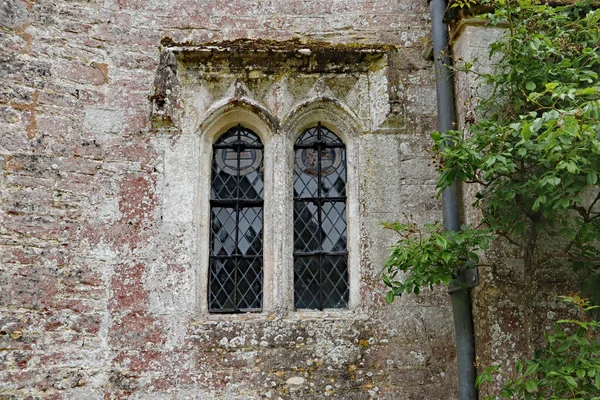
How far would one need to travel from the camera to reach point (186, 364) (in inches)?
192

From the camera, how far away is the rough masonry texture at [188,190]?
486 centimetres

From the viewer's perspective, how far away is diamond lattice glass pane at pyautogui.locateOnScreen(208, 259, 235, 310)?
5.21 meters

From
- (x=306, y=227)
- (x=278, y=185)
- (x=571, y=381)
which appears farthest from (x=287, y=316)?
(x=571, y=381)

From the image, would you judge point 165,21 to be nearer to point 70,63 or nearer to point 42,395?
point 70,63

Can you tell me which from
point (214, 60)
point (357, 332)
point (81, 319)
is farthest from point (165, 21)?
point (357, 332)

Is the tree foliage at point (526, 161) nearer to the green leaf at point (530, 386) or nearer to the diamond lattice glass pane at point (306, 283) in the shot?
the green leaf at point (530, 386)

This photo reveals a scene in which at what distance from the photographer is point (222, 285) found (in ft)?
17.3

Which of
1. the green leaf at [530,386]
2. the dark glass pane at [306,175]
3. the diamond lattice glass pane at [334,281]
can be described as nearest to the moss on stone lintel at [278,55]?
the dark glass pane at [306,175]

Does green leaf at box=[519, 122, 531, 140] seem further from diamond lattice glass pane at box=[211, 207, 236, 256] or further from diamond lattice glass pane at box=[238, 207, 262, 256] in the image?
diamond lattice glass pane at box=[211, 207, 236, 256]

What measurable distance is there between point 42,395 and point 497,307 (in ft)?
9.78

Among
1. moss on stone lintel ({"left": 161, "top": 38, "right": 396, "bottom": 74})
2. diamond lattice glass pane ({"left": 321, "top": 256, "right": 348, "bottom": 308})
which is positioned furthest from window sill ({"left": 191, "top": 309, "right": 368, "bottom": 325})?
Answer: moss on stone lintel ({"left": 161, "top": 38, "right": 396, "bottom": 74})

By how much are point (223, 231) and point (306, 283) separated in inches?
29.0

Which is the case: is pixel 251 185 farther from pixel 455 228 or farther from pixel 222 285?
pixel 455 228

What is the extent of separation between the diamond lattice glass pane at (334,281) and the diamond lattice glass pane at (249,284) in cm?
47
